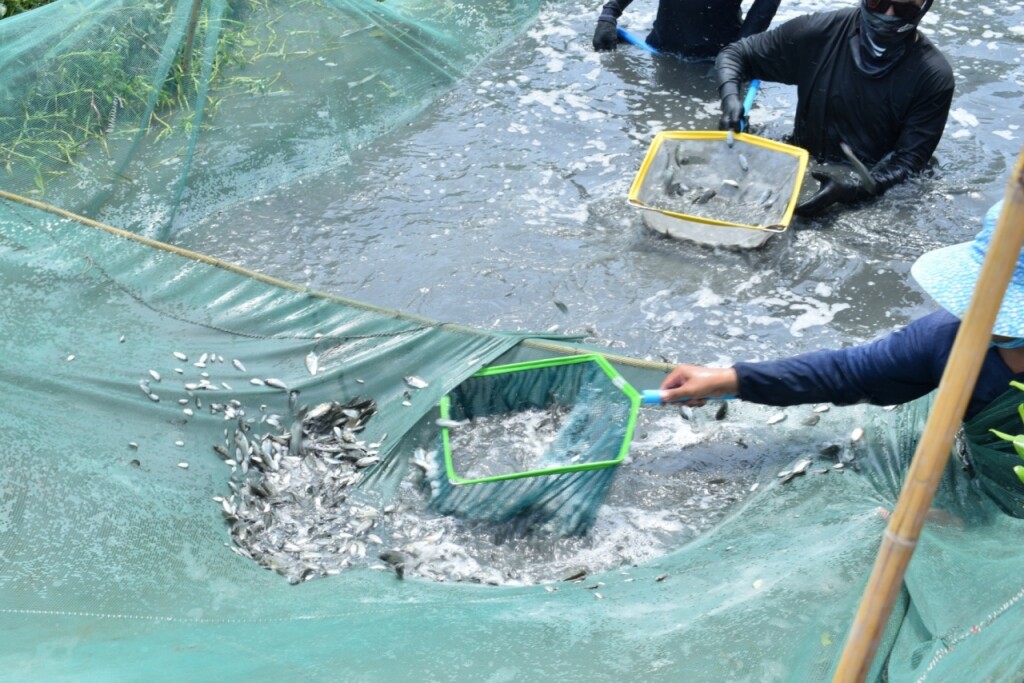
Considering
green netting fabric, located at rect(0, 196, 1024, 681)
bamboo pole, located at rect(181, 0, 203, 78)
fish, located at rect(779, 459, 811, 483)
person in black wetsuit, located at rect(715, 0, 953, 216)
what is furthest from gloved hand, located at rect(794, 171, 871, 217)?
bamboo pole, located at rect(181, 0, 203, 78)

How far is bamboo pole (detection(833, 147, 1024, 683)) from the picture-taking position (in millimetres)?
1185

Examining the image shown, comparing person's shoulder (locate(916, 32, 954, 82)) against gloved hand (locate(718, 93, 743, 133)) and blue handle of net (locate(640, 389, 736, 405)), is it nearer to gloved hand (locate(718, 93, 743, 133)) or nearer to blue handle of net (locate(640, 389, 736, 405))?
gloved hand (locate(718, 93, 743, 133))

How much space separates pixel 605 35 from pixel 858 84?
2.07m

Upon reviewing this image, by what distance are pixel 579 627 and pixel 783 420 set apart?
1240 mm

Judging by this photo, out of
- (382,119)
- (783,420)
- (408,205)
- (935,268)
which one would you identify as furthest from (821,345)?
(382,119)

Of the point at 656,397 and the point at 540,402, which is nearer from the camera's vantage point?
the point at 656,397

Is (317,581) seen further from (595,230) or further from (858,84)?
(858,84)

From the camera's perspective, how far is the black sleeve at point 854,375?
2.76 metres

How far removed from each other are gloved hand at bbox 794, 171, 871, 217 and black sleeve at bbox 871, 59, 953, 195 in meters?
0.12

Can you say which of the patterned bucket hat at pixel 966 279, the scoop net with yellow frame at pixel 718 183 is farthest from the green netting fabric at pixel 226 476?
the scoop net with yellow frame at pixel 718 183

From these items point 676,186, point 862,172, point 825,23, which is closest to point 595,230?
point 676,186

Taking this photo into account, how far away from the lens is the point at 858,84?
5219mm

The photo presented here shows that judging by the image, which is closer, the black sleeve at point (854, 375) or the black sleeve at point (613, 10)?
the black sleeve at point (854, 375)

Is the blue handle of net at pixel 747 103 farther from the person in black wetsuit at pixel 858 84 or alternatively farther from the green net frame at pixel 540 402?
the green net frame at pixel 540 402
